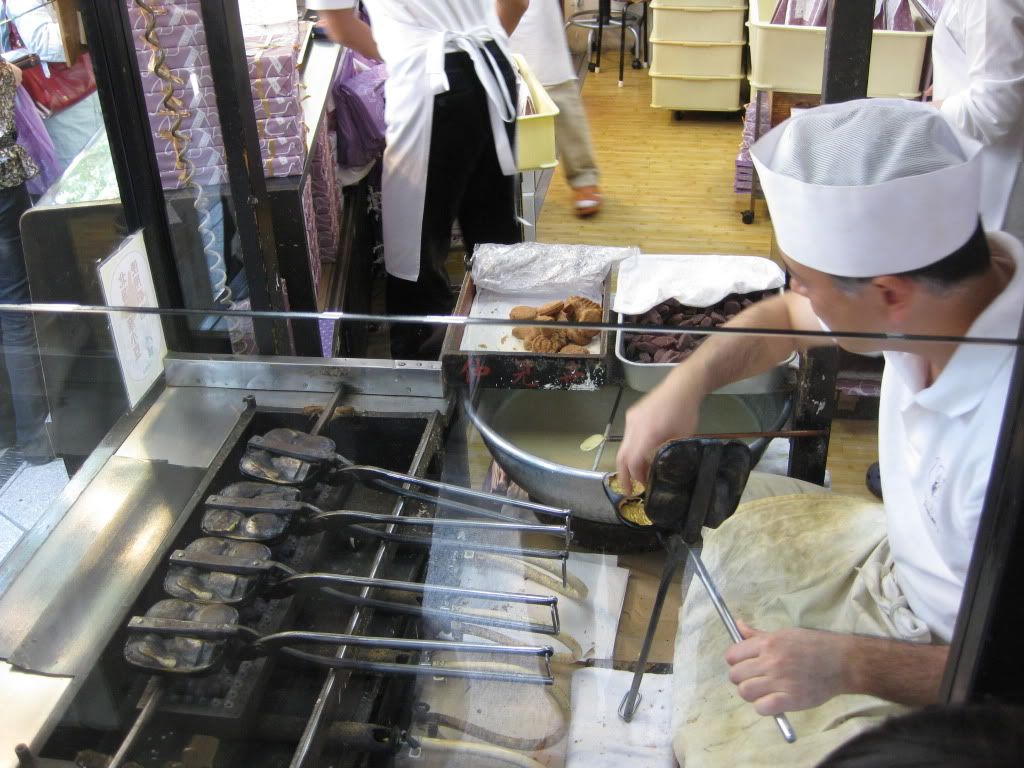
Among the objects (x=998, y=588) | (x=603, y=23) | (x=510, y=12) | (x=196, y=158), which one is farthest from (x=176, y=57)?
(x=603, y=23)

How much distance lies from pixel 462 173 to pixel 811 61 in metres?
0.87

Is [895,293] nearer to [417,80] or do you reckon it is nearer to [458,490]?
[458,490]

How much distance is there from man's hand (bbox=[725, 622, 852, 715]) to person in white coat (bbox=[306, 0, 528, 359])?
55.3 inches

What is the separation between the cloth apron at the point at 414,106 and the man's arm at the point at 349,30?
6 centimetres

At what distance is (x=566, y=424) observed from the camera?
85 cm

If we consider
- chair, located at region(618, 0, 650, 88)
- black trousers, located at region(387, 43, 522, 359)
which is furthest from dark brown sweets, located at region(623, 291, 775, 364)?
chair, located at region(618, 0, 650, 88)

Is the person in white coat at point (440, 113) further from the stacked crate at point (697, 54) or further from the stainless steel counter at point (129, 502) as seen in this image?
the stacked crate at point (697, 54)

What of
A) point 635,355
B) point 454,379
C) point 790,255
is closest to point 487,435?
point 454,379

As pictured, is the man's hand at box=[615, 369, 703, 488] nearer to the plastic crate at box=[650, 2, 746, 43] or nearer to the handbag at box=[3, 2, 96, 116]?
the handbag at box=[3, 2, 96, 116]

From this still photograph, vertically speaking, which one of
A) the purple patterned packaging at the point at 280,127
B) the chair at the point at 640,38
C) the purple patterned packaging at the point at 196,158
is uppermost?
the purple patterned packaging at the point at 196,158

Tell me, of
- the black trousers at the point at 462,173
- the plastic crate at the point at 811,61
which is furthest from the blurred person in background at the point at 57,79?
the plastic crate at the point at 811,61

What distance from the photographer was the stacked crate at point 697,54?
331cm

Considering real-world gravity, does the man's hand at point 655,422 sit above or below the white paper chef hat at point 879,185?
below

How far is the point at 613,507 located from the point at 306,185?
1495 mm
